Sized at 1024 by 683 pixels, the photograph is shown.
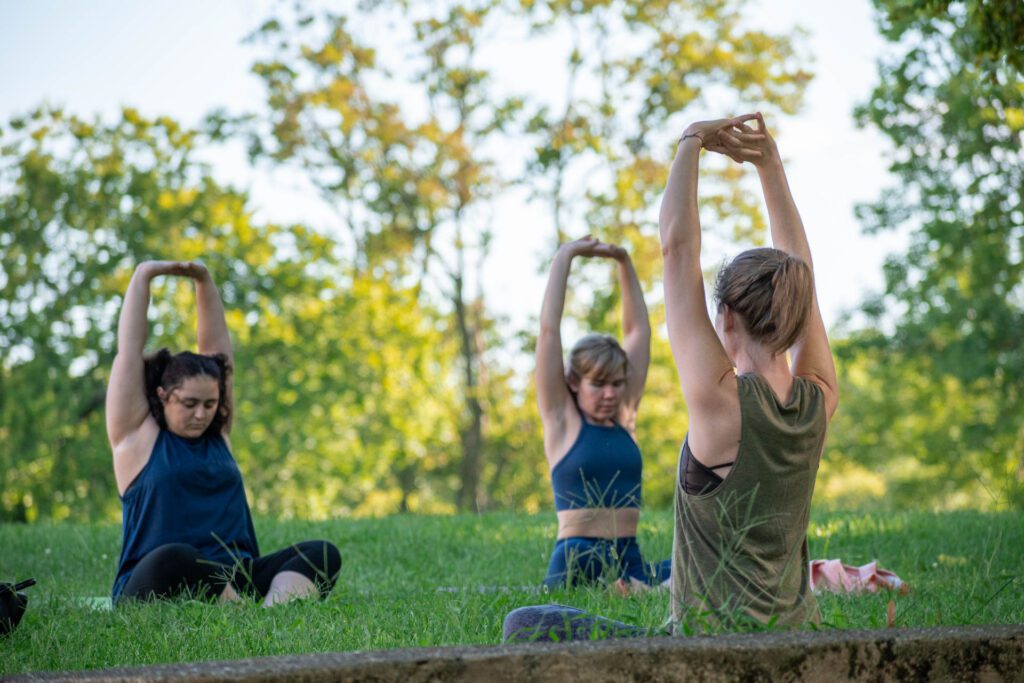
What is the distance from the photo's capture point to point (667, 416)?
24219mm

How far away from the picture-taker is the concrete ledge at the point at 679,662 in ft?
7.05

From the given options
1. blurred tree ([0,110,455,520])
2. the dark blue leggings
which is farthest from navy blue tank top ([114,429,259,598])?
blurred tree ([0,110,455,520])

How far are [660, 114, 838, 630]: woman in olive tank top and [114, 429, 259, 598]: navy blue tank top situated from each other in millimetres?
3278

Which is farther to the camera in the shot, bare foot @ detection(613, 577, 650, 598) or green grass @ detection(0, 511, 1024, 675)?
bare foot @ detection(613, 577, 650, 598)

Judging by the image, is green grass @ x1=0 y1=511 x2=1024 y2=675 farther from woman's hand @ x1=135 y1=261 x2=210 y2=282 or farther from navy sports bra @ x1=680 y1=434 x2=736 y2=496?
woman's hand @ x1=135 y1=261 x2=210 y2=282

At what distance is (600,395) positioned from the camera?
6027 mm

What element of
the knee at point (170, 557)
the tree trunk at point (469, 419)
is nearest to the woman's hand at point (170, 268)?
the knee at point (170, 557)

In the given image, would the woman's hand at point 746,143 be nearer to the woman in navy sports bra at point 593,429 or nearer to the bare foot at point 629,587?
the bare foot at point 629,587

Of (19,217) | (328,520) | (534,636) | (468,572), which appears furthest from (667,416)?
(534,636)

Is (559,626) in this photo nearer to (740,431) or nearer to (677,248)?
(740,431)

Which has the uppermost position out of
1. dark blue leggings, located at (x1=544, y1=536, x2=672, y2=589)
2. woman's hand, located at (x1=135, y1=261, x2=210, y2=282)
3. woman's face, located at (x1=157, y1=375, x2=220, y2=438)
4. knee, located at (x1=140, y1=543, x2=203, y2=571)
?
woman's hand, located at (x1=135, y1=261, x2=210, y2=282)

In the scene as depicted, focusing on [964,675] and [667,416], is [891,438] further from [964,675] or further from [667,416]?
[964,675]

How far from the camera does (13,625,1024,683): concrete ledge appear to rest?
7.05 ft

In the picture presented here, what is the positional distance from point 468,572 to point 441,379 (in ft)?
60.2
